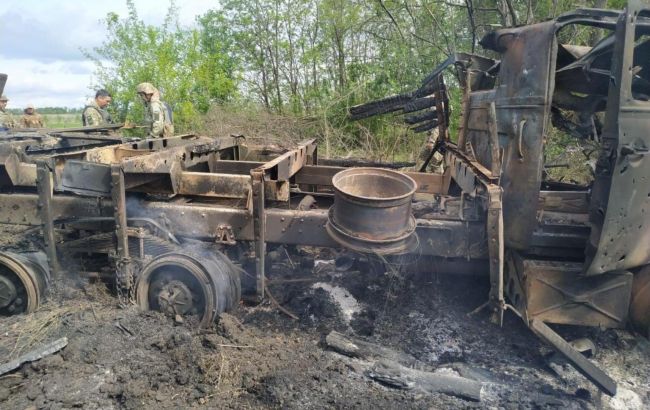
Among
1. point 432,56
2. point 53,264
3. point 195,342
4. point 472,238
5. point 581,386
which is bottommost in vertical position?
point 581,386

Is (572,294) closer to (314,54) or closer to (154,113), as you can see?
(154,113)

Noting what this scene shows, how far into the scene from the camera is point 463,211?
3.89 m

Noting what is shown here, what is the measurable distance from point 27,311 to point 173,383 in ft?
6.05

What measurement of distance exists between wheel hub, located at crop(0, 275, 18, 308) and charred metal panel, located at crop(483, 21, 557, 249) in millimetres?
4149

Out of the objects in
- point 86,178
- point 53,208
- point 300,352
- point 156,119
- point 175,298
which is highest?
point 156,119

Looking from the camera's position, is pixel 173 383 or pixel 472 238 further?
pixel 472 238

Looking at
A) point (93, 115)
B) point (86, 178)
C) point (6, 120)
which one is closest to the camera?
point (86, 178)

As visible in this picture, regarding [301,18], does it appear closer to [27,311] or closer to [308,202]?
[308,202]

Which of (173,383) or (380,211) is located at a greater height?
→ (380,211)

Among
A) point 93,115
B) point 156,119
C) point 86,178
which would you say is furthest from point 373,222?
point 93,115

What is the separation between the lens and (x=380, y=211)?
122 inches

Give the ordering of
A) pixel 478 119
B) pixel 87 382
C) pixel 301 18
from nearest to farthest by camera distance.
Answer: pixel 87 382, pixel 478 119, pixel 301 18

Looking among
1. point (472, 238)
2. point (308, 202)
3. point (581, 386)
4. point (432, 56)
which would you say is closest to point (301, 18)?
point (432, 56)

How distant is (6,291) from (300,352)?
106 inches
